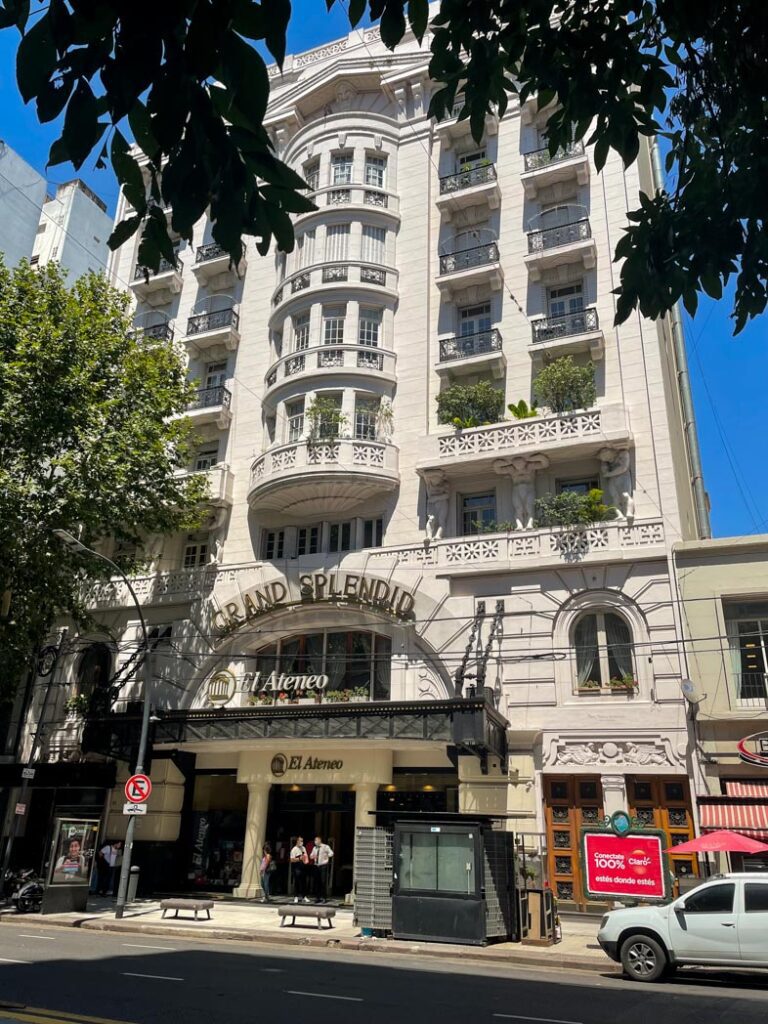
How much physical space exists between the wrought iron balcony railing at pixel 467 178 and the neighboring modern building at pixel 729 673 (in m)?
15.8

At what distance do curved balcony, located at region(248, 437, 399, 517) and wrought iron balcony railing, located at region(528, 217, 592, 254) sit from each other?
8.70 metres

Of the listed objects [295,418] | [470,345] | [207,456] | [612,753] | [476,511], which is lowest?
[612,753]

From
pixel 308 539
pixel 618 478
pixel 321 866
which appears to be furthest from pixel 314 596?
pixel 618 478

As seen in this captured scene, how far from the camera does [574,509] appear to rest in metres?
23.0

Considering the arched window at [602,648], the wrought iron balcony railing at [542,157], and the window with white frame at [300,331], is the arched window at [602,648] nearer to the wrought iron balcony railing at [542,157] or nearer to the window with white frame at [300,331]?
the window with white frame at [300,331]

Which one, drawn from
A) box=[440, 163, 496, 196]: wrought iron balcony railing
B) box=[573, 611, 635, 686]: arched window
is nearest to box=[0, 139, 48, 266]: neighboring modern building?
box=[440, 163, 496, 196]: wrought iron balcony railing

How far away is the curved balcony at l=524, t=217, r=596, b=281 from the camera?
1033 inches

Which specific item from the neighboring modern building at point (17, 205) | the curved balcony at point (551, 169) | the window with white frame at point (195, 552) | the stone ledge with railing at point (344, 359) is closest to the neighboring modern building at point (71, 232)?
the neighboring modern building at point (17, 205)

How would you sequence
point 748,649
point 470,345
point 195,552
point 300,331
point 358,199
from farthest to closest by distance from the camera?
point 358,199, point 195,552, point 300,331, point 470,345, point 748,649

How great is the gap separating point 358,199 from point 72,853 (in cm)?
2395

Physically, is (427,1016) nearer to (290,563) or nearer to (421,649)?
(421,649)

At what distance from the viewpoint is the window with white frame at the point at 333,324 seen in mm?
28203

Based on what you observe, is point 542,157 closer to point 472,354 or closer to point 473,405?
point 472,354

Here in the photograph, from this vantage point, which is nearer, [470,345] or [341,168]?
[470,345]
